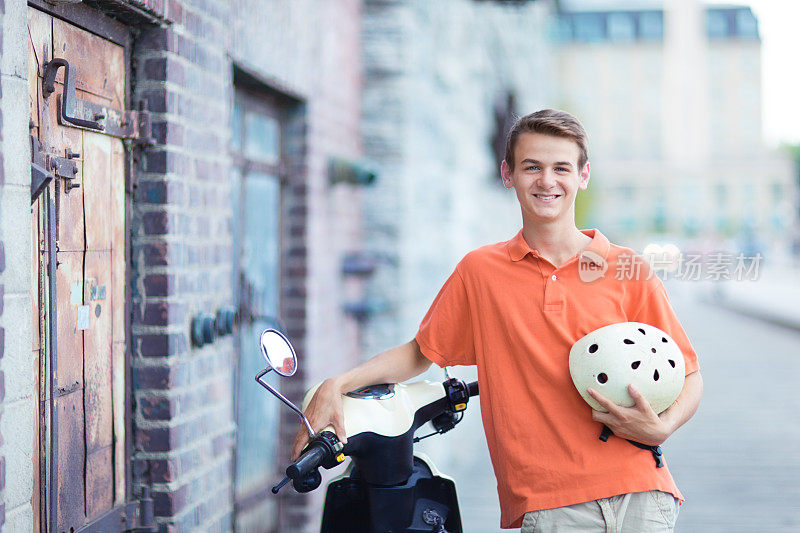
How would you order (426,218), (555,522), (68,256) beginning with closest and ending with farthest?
(555,522)
(68,256)
(426,218)

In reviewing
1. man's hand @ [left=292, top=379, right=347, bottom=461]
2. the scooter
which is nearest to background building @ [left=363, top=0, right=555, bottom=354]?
the scooter

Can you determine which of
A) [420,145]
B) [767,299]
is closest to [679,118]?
[767,299]

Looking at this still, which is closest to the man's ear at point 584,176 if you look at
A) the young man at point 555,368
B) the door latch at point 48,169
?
the young man at point 555,368

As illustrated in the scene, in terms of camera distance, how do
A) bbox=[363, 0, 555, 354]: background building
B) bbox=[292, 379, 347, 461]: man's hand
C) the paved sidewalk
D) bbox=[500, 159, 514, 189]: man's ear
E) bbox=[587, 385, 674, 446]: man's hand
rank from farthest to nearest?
the paved sidewalk → bbox=[363, 0, 555, 354]: background building → bbox=[500, 159, 514, 189]: man's ear → bbox=[292, 379, 347, 461]: man's hand → bbox=[587, 385, 674, 446]: man's hand

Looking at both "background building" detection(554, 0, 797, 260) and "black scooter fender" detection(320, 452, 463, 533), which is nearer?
"black scooter fender" detection(320, 452, 463, 533)

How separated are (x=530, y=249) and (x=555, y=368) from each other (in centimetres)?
29

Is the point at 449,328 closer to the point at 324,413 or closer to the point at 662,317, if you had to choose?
the point at 324,413

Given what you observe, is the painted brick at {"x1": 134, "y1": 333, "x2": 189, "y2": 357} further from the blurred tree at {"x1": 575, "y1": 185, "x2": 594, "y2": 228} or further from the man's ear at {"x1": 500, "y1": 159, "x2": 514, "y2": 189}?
the blurred tree at {"x1": 575, "y1": 185, "x2": 594, "y2": 228}

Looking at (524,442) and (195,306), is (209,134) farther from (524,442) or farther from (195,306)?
(524,442)

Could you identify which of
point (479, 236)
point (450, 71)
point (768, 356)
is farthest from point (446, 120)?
point (768, 356)

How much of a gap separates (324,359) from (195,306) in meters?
1.72

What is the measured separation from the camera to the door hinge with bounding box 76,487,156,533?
2549mm

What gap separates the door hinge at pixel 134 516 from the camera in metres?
2.55

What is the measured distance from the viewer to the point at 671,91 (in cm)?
6712
